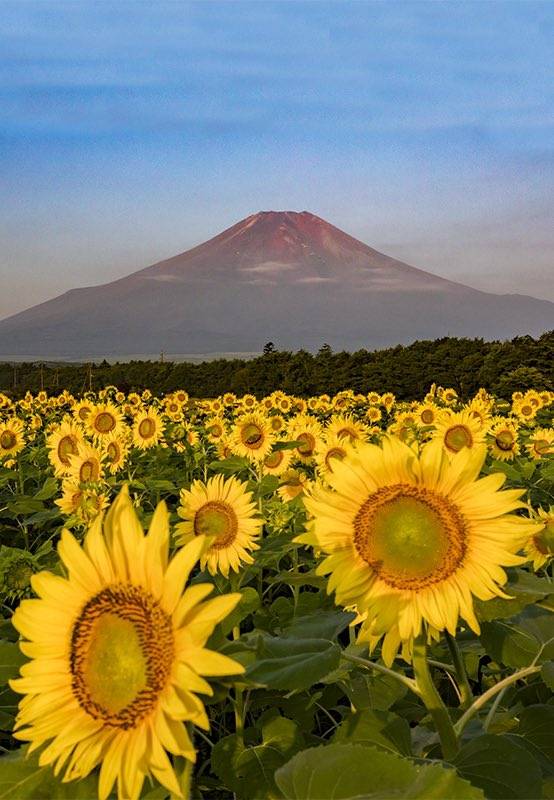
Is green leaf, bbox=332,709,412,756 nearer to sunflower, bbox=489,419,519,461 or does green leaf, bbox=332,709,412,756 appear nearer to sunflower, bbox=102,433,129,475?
sunflower, bbox=102,433,129,475

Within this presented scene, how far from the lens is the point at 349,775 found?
4.28 feet

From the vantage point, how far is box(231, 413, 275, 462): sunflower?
7.36 meters

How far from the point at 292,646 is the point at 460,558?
18.4 inches

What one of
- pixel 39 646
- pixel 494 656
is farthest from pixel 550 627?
pixel 39 646

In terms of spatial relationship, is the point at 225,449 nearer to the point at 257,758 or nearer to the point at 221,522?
the point at 221,522

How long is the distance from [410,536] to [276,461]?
18.2 ft

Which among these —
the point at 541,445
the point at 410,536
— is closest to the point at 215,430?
the point at 541,445

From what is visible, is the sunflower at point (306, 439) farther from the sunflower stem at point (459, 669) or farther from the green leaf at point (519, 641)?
the sunflower stem at point (459, 669)

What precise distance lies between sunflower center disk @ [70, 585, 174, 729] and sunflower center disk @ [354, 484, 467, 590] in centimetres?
70

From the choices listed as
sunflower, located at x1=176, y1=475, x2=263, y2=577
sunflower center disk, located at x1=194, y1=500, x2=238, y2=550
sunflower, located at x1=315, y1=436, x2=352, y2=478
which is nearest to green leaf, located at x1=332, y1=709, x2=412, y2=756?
sunflower, located at x1=176, y1=475, x2=263, y2=577

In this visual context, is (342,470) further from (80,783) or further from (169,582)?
(80,783)

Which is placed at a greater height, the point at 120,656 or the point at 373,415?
the point at 120,656

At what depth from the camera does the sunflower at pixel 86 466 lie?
6301 mm

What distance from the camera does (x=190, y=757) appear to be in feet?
4.24
